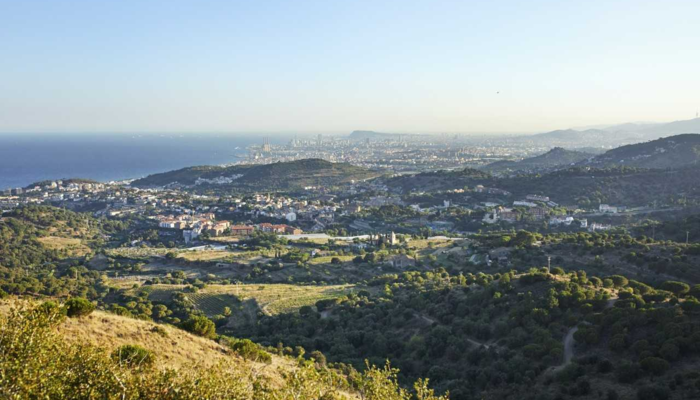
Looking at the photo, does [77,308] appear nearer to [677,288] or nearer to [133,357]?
[133,357]

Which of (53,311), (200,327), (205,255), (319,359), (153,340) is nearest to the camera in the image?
(53,311)

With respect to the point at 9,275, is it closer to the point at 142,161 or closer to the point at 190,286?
the point at 190,286

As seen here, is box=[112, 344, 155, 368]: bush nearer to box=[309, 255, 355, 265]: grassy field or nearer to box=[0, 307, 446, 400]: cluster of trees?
box=[0, 307, 446, 400]: cluster of trees

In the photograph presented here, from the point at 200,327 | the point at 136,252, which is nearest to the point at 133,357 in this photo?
the point at 200,327

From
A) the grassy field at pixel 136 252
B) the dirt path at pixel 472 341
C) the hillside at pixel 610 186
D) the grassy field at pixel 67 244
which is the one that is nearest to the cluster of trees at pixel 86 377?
the dirt path at pixel 472 341

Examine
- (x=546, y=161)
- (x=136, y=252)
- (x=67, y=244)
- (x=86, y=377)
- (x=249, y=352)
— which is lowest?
(x=136, y=252)

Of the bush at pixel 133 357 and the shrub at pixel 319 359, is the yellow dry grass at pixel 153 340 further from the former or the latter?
the shrub at pixel 319 359
